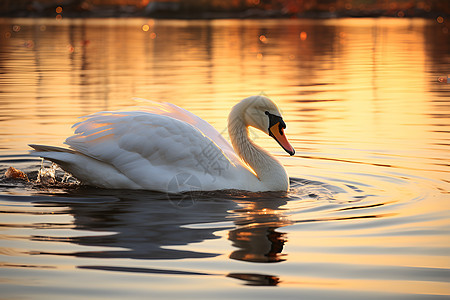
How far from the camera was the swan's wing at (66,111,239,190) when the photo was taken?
27.9 feet

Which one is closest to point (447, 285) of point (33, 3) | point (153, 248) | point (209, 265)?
point (209, 265)

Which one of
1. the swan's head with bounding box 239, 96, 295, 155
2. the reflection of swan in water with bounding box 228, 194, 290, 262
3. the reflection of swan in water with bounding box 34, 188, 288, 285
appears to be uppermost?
the swan's head with bounding box 239, 96, 295, 155

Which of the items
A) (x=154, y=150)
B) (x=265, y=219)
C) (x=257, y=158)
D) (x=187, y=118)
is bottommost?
(x=265, y=219)

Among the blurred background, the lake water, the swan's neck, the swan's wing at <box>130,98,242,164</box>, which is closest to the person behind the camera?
the lake water

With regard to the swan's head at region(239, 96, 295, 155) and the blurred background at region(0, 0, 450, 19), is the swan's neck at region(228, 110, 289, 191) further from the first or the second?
the blurred background at region(0, 0, 450, 19)

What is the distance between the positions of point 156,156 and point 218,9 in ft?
317

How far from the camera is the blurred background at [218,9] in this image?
99.9 metres

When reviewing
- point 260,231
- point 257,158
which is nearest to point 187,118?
point 257,158

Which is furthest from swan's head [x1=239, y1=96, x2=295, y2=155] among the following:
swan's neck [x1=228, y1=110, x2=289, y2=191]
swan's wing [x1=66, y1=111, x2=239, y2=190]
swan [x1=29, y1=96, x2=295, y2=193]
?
swan's wing [x1=66, y1=111, x2=239, y2=190]

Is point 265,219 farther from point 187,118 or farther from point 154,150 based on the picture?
point 187,118

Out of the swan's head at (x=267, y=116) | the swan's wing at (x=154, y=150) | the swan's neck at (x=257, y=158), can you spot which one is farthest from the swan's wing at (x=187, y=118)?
the swan's wing at (x=154, y=150)

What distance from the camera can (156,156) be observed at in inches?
337

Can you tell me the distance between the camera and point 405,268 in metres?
5.96

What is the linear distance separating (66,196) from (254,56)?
74.5ft
